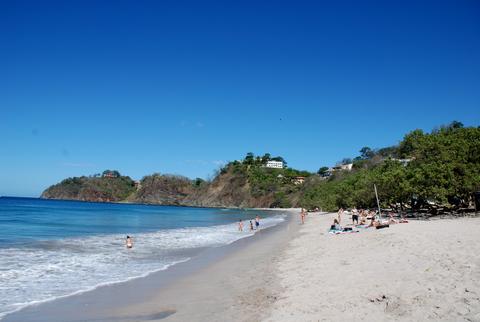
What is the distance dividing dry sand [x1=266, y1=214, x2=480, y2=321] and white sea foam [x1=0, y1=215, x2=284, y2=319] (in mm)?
5939

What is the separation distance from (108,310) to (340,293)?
17.1 feet

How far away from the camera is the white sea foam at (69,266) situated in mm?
10875

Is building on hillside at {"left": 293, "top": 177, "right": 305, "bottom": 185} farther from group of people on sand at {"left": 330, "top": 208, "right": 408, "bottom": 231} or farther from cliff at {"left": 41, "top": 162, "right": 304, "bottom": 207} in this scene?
group of people on sand at {"left": 330, "top": 208, "right": 408, "bottom": 231}

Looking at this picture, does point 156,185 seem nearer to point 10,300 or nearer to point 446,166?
point 446,166

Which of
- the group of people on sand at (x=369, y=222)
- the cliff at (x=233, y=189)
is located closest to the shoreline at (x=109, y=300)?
the group of people on sand at (x=369, y=222)

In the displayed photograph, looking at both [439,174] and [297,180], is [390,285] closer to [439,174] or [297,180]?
[439,174]

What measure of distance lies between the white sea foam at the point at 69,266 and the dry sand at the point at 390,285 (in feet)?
19.5

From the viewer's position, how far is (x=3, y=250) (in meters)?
19.4

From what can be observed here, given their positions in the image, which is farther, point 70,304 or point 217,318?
point 70,304

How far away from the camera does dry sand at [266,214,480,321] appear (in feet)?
22.7

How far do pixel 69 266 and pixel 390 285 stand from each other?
11.8 m

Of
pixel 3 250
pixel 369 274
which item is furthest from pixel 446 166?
pixel 3 250

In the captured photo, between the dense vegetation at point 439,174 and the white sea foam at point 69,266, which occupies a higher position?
the dense vegetation at point 439,174

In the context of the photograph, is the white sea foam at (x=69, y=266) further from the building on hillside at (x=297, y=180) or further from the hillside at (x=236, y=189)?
the building on hillside at (x=297, y=180)
